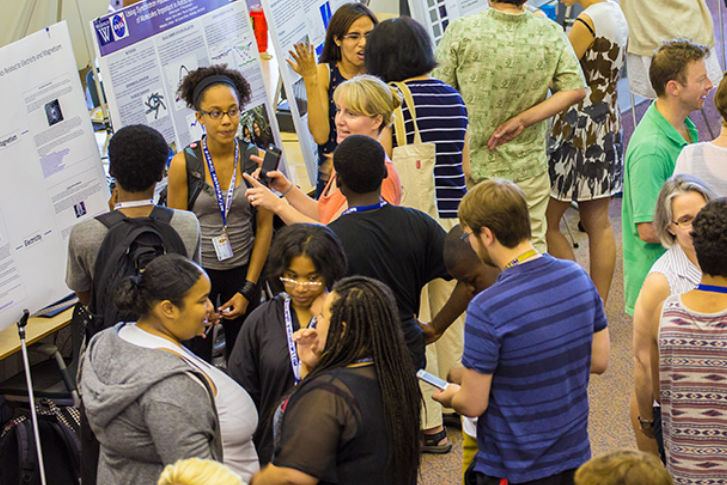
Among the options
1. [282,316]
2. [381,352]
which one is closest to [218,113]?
[282,316]

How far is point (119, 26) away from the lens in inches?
143

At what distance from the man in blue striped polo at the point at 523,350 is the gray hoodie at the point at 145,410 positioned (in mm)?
667

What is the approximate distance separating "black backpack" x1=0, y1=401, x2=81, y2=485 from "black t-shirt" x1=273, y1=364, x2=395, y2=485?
1.64 meters

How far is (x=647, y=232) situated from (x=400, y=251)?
1.04 metres

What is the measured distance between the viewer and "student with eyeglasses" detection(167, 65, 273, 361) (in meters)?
3.16

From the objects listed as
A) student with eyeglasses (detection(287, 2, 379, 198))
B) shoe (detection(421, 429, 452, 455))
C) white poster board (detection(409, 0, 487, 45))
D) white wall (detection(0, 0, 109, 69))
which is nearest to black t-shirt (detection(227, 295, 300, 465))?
shoe (detection(421, 429, 452, 455))

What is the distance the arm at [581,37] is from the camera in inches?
158

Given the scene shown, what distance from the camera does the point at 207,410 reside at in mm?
1950

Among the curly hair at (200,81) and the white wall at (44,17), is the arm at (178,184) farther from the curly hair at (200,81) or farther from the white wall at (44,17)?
the white wall at (44,17)

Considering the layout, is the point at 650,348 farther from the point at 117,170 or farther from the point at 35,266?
the point at 35,266

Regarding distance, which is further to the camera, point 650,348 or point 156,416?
point 650,348

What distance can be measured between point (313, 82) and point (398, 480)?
232cm

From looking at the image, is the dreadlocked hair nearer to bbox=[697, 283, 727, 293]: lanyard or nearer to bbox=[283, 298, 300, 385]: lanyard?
bbox=[283, 298, 300, 385]: lanyard

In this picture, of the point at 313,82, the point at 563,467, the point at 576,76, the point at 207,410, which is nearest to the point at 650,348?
the point at 563,467
